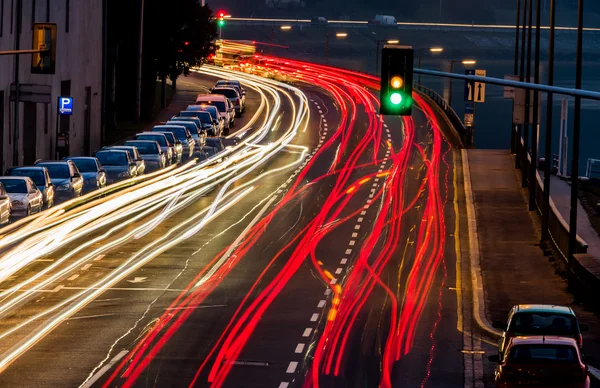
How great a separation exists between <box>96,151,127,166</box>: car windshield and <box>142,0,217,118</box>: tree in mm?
32086

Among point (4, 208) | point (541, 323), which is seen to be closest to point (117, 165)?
point (4, 208)

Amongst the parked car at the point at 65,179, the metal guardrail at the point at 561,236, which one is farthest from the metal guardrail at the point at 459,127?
the parked car at the point at 65,179

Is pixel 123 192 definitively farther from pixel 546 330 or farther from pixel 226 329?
pixel 546 330

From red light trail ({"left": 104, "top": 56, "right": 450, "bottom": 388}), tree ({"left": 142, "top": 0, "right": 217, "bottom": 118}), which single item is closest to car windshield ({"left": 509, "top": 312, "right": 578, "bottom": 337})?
red light trail ({"left": 104, "top": 56, "right": 450, "bottom": 388})

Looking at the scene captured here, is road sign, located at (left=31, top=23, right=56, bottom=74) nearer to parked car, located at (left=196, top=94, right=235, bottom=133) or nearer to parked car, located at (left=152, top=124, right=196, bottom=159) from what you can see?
parked car, located at (left=152, top=124, right=196, bottom=159)

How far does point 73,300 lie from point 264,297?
14.8 ft

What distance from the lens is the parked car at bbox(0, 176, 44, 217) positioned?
39062 millimetres

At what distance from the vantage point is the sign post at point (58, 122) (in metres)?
55.5

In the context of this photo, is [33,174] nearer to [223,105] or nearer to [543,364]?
[543,364]

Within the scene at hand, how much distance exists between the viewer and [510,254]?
40219 millimetres

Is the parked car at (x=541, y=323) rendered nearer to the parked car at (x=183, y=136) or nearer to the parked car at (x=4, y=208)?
the parked car at (x=4, y=208)

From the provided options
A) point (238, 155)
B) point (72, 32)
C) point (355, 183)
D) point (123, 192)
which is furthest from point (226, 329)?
point (72, 32)

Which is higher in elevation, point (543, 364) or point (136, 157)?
point (136, 157)

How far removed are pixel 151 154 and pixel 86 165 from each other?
7856mm
